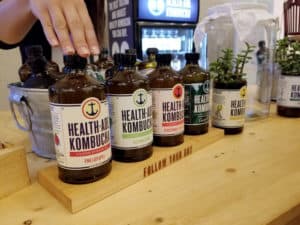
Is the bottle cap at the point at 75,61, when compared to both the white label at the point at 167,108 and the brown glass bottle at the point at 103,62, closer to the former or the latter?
the white label at the point at 167,108

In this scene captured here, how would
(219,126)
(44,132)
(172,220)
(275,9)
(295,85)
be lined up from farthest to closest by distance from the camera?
(275,9), (295,85), (219,126), (44,132), (172,220)

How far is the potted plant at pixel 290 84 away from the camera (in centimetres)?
76

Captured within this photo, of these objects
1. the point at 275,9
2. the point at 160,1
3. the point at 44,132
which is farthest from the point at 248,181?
the point at 275,9

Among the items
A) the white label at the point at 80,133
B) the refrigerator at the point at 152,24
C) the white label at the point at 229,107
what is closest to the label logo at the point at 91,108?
the white label at the point at 80,133

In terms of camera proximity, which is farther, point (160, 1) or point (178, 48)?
point (178, 48)

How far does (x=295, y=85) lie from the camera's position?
0.76m

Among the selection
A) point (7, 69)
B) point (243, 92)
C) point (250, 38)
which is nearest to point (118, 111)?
point (243, 92)

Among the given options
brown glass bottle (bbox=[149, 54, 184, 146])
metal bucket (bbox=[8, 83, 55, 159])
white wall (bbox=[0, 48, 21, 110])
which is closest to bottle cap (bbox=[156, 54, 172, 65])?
brown glass bottle (bbox=[149, 54, 184, 146])

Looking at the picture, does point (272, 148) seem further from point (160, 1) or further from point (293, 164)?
point (160, 1)

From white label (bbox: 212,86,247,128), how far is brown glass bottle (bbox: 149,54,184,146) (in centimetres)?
14

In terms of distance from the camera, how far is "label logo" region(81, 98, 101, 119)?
1.24ft

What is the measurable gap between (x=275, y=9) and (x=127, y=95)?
1.86m

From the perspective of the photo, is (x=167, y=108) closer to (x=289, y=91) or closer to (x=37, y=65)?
(x=37, y=65)

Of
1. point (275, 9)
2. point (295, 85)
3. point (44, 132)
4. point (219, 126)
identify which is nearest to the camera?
point (44, 132)
